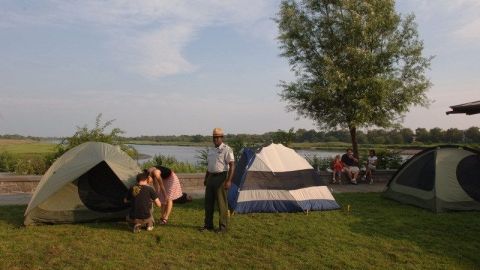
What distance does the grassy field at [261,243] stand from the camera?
539 centimetres

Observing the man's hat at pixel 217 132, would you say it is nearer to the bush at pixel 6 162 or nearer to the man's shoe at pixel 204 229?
the man's shoe at pixel 204 229

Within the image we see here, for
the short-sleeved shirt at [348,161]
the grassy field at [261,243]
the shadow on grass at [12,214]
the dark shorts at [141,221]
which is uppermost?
the short-sleeved shirt at [348,161]

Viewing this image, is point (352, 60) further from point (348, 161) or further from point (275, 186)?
point (275, 186)

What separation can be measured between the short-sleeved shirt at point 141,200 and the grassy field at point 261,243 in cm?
33

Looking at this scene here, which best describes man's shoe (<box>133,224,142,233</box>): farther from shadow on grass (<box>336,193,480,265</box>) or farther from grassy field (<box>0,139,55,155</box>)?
grassy field (<box>0,139,55,155</box>)

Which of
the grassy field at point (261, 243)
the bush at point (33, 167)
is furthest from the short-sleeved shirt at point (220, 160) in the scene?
the bush at point (33, 167)

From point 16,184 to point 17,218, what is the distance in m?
3.70

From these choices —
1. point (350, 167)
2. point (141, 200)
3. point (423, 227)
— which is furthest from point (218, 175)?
point (350, 167)

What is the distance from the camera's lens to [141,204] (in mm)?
7074

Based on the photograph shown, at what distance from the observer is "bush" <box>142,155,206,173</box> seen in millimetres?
13906

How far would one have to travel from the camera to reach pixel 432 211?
353 inches

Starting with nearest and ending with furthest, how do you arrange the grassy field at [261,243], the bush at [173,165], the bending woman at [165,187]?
1. the grassy field at [261,243]
2. the bending woman at [165,187]
3. the bush at [173,165]

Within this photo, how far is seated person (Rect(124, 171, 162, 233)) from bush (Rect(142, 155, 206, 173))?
6.30 metres

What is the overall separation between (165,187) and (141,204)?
110 cm
